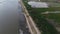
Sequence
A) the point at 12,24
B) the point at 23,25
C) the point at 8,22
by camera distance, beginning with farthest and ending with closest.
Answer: the point at 8,22 < the point at 12,24 < the point at 23,25

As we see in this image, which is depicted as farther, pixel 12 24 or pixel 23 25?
pixel 12 24

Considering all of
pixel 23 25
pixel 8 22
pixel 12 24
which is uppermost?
pixel 8 22

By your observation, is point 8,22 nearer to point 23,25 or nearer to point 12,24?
point 12,24

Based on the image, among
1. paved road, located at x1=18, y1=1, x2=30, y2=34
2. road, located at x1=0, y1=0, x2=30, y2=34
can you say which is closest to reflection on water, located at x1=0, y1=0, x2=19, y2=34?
road, located at x1=0, y1=0, x2=30, y2=34

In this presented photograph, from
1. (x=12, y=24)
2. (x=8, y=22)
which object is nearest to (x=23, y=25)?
A: (x=12, y=24)

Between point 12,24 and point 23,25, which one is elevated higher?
point 12,24

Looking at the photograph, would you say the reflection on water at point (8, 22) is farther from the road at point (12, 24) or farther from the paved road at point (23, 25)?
the paved road at point (23, 25)

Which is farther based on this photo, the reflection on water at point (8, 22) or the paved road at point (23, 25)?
the reflection on water at point (8, 22)

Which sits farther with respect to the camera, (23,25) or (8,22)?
(8,22)

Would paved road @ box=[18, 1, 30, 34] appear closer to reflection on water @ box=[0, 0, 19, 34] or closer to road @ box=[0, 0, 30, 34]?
road @ box=[0, 0, 30, 34]

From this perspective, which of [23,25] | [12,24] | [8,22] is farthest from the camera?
[8,22]

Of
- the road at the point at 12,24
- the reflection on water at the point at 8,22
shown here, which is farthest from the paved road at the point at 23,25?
the reflection on water at the point at 8,22
